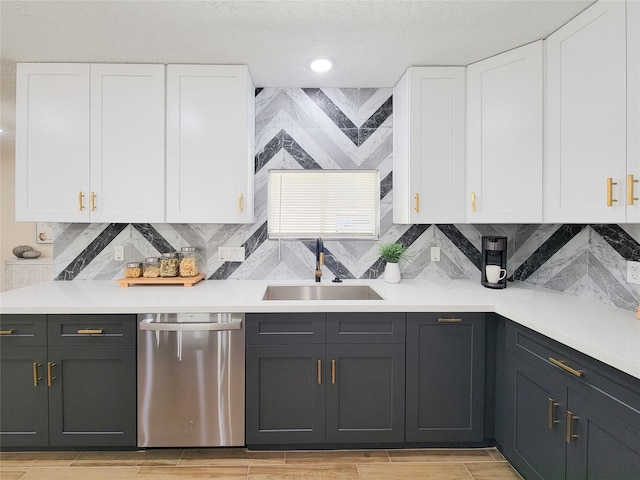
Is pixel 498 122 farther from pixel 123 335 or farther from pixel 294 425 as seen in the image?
pixel 123 335

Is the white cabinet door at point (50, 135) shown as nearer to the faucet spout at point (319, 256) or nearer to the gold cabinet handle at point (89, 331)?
the gold cabinet handle at point (89, 331)

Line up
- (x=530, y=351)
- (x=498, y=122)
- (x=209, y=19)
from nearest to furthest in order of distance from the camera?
(x=530, y=351)
(x=209, y=19)
(x=498, y=122)

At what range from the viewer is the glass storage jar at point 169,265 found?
2516 mm

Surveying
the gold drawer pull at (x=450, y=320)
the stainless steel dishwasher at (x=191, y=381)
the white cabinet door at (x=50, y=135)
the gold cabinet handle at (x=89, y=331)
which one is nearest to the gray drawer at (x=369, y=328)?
the gold drawer pull at (x=450, y=320)

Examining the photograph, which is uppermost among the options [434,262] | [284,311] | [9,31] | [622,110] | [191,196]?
[9,31]

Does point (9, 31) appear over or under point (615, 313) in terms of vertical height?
over

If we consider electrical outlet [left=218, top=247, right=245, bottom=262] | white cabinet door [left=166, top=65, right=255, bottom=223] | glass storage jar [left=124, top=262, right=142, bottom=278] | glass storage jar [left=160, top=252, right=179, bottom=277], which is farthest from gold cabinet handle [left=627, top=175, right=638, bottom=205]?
glass storage jar [left=124, top=262, right=142, bottom=278]

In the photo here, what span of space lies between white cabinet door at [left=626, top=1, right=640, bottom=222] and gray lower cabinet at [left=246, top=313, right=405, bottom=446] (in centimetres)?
118

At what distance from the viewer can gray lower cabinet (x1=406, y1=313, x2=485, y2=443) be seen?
198 centimetres

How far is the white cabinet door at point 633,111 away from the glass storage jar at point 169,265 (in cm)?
265

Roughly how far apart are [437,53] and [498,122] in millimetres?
591

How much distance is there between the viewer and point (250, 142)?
2443mm

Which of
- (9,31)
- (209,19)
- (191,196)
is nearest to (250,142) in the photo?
(191,196)

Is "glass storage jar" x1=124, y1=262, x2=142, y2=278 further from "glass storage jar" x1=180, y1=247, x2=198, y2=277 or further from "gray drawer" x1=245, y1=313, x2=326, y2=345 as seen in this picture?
"gray drawer" x1=245, y1=313, x2=326, y2=345
